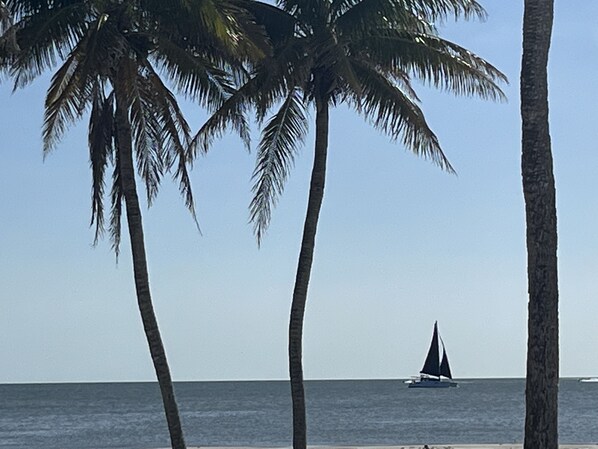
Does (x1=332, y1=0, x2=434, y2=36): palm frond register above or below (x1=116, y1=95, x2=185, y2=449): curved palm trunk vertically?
above

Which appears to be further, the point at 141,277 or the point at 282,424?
the point at 282,424

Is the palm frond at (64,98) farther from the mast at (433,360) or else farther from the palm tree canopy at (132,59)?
the mast at (433,360)

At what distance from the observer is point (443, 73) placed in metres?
21.9

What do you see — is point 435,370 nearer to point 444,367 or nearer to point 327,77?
point 444,367

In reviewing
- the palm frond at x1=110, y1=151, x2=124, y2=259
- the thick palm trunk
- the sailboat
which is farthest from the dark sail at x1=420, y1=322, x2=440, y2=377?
the thick palm trunk

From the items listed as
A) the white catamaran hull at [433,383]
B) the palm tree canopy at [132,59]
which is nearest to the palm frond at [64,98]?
the palm tree canopy at [132,59]

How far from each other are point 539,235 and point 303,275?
8629 mm

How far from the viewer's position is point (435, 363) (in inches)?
4181

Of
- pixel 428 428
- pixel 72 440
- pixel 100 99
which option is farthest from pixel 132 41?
pixel 428 428

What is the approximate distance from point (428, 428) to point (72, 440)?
2033cm

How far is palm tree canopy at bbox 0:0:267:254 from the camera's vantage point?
19.1 meters

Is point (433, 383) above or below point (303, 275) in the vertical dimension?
above

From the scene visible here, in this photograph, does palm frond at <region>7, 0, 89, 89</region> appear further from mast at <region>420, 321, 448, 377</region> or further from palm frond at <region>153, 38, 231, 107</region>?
mast at <region>420, 321, 448, 377</region>

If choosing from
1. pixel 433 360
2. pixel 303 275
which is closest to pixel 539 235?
pixel 303 275
